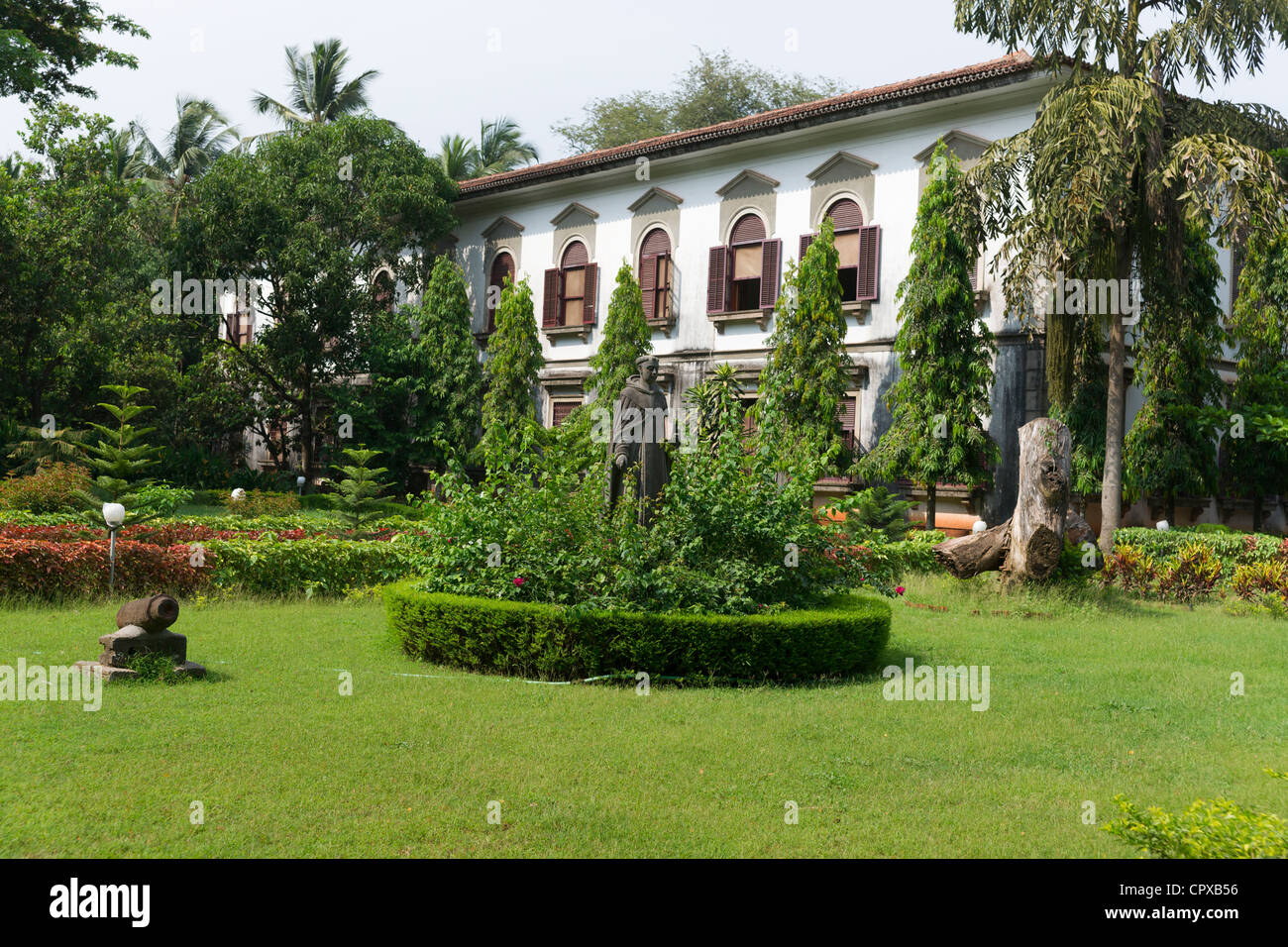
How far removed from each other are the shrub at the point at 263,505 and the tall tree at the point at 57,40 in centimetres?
838

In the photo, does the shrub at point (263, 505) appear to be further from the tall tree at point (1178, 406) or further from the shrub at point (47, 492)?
the tall tree at point (1178, 406)

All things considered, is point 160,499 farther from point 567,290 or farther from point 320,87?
point 320,87

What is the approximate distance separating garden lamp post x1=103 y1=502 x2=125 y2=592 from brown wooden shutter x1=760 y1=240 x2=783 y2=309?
14.2 metres

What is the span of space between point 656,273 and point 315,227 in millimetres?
8374

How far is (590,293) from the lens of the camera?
25703 millimetres

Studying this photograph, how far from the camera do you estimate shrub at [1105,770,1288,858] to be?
3.29m

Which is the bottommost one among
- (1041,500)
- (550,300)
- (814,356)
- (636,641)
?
(636,641)

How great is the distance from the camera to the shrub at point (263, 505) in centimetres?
1816

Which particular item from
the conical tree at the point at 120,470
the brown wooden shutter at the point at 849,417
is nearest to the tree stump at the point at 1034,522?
the brown wooden shutter at the point at 849,417

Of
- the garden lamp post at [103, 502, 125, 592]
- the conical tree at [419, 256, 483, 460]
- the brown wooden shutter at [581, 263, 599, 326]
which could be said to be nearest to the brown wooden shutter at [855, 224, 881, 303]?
the brown wooden shutter at [581, 263, 599, 326]

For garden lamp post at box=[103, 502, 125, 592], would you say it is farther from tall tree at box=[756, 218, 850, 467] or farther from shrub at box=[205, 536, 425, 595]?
tall tree at box=[756, 218, 850, 467]

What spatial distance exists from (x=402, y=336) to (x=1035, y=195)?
53.1ft

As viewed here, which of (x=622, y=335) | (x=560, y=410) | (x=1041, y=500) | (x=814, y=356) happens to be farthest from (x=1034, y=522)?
(x=560, y=410)

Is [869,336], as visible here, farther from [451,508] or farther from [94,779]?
[94,779]
